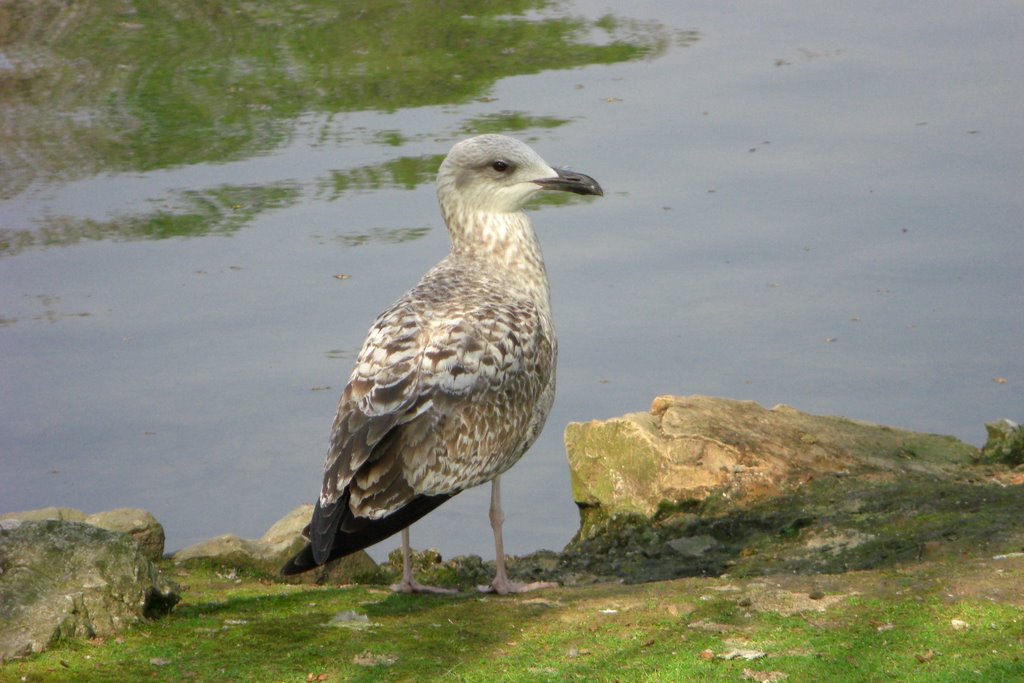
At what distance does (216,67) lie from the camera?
593 inches

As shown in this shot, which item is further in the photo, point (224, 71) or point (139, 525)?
point (224, 71)

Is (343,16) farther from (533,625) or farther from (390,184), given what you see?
(533,625)

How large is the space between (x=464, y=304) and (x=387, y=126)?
7.18 m

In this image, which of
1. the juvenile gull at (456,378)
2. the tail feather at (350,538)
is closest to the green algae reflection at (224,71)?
the juvenile gull at (456,378)

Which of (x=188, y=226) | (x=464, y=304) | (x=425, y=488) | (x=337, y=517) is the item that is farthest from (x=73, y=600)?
(x=188, y=226)

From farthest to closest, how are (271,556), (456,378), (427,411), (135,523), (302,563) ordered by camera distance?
(135,523)
(271,556)
(456,378)
(427,411)
(302,563)

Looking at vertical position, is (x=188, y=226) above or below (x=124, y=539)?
above

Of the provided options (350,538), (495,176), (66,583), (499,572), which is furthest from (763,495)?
(66,583)

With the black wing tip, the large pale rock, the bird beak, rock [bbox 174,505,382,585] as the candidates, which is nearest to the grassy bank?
the black wing tip

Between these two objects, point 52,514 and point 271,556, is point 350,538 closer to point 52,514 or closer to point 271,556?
point 271,556

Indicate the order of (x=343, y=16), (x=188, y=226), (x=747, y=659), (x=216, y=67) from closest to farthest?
(x=747, y=659), (x=188, y=226), (x=216, y=67), (x=343, y=16)

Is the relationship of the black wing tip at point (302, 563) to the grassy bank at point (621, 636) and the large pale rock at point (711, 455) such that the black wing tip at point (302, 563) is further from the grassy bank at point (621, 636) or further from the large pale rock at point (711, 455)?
the large pale rock at point (711, 455)

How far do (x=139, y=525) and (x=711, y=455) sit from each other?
122 inches

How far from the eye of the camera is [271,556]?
7578 millimetres
